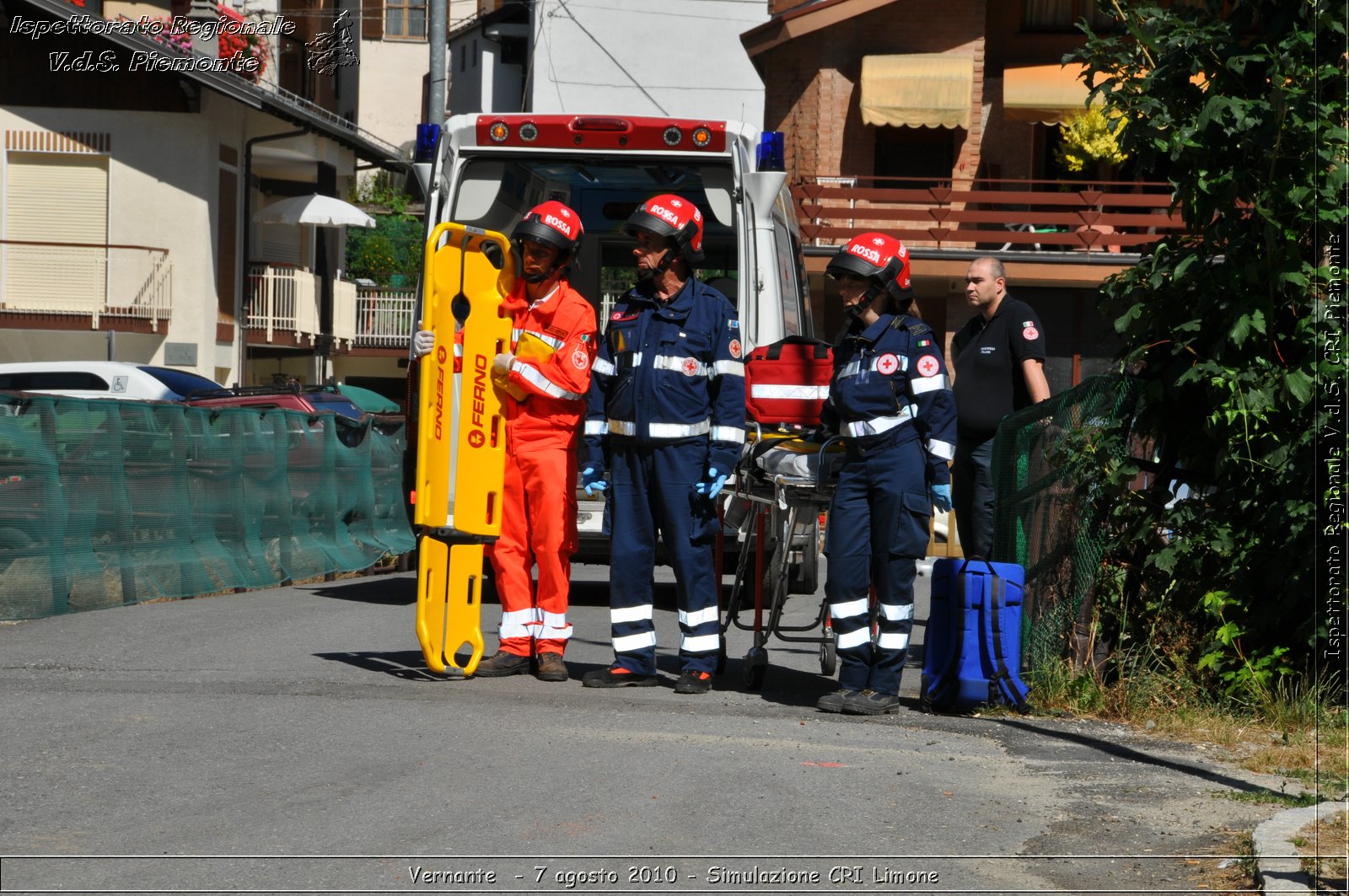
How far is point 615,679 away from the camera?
7699mm

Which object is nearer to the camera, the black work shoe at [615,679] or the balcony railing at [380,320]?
the black work shoe at [615,679]

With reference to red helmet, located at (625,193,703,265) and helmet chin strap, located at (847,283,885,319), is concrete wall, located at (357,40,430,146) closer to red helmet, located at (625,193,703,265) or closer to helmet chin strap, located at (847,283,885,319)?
red helmet, located at (625,193,703,265)

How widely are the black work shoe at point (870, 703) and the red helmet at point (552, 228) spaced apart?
240cm

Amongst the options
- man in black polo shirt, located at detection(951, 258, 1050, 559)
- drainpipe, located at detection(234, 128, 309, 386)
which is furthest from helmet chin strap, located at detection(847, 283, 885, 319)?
drainpipe, located at detection(234, 128, 309, 386)

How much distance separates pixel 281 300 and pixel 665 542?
24.2 m

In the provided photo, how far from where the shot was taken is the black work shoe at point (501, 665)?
784cm

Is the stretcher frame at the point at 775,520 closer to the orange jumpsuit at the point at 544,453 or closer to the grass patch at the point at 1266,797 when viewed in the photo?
the orange jumpsuit at the point at 544,453

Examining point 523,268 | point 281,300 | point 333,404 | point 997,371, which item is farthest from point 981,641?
point 281,300

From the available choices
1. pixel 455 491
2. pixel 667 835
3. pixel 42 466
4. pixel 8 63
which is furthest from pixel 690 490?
pixel 8 63

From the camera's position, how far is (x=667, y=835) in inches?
195

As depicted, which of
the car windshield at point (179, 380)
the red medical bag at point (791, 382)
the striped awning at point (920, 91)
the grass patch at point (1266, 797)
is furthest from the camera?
the striped awning at point (920, 91)

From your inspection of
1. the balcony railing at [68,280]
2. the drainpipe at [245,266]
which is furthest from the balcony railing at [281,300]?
the balcony railing at [68,280]

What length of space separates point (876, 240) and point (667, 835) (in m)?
3.25

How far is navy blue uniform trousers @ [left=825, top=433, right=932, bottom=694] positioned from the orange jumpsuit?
130 cm
